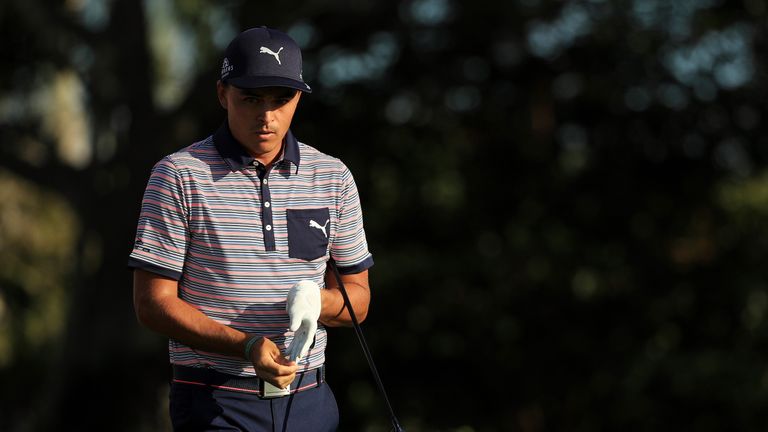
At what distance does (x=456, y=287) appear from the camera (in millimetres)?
14289

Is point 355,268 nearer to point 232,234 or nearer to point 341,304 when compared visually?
point 341,304

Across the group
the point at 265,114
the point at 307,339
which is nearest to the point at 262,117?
the point at 265,114

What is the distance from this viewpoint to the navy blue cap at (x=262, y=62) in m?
3.15

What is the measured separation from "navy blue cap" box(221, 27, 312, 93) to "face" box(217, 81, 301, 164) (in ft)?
0.15

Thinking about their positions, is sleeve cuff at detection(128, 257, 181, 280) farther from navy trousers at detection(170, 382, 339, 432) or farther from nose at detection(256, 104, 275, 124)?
nose at detection(256, 104, 275, 124)

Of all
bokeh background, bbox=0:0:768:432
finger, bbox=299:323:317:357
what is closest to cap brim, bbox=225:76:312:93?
finger, bbox=299:323:317:357

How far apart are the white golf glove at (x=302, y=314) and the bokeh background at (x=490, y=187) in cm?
1028

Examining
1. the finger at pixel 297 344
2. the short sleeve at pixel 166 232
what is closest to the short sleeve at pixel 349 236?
the finger at pixel 297 344

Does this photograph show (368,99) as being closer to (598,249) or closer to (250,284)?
(598,249)

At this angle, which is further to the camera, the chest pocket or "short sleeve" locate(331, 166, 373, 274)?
"short sleeve" locate(331, 166, 373, 274)

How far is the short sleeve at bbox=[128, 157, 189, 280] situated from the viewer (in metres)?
3.12

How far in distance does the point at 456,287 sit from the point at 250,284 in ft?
36.8

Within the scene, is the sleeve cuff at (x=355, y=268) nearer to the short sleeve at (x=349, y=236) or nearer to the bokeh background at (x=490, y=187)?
the short sleeve at (x=349, y=236)

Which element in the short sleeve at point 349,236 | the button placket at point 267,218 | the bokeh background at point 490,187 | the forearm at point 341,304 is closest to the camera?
the button placket at point 267,218
